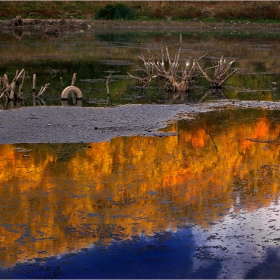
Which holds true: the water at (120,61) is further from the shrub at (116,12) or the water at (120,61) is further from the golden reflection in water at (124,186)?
the shrub at (116,12)

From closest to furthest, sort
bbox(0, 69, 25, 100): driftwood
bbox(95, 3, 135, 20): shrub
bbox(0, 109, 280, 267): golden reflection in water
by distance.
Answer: bbox(0, 109, 280, 267): golden reflection in water, bbox(0, 69, 25, 100): driftwood, bbox(95, 3, 135, 20): shrub

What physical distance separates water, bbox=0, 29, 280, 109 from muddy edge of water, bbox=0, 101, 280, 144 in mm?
1180

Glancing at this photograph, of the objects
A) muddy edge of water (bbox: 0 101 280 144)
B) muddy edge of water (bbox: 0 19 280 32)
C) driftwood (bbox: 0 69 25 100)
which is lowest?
muddy edge of water (bbox: 0 101 280 144)

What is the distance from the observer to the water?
17.9 metres

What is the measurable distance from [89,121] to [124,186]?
4.58 m

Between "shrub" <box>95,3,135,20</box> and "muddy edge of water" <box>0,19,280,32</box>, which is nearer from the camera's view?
"muddy edge of water" <box>0,19,280,32</box>

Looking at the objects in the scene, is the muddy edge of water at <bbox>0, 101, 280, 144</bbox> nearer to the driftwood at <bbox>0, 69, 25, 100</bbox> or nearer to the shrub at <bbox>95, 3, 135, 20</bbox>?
the driftwood at <bbox>0, 69, 25, 100</bbox>

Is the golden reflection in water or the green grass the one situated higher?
the green grass

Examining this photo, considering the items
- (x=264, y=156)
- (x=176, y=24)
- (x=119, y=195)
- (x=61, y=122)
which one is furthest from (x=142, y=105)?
(x=176, y=24)

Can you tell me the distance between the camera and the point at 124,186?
9188 mm

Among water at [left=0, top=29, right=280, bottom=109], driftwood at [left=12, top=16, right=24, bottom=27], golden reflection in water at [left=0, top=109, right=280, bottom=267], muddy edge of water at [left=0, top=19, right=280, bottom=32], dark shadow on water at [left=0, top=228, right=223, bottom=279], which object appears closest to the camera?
dark shadow on water at [left=0, top=228, right=223, bottom=279]

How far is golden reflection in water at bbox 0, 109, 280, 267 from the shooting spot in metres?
7.48

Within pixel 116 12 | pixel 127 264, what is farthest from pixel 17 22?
pixel 127 264

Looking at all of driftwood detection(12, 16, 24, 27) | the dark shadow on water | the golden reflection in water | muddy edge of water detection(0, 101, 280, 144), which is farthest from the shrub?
the dark shadow on water
